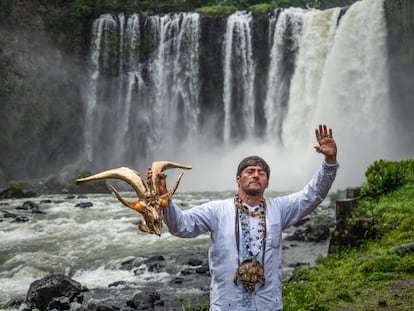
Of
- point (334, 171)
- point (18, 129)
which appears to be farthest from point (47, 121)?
point (334, 171)

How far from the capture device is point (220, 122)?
3759 centimetres

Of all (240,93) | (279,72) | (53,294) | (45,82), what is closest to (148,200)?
(53,294)

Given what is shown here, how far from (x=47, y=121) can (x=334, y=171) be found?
34.3m

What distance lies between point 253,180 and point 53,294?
272 inches

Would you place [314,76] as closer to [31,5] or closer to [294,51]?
[294,51]

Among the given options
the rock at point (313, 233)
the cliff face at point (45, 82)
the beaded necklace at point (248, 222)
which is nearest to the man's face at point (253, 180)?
the beaded necklace at point (248, 222)

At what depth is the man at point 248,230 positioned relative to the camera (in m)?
3.55

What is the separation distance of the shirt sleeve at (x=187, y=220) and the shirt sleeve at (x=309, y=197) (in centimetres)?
57

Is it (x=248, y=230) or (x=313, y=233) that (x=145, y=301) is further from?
(x=313, y=233)

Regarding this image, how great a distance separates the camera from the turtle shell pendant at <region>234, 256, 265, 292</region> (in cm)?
352

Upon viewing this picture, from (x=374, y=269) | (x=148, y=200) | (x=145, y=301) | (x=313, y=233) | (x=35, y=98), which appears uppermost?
(x=35, y=98)

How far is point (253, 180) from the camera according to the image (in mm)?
3703

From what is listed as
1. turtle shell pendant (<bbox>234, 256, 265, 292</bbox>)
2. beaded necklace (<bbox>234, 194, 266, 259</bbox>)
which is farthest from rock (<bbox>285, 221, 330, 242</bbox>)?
turtle shell pendant (<bbox>234, 256, 265, 292</bbox>)

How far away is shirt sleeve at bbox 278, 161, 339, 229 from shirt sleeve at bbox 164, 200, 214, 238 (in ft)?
1.86
